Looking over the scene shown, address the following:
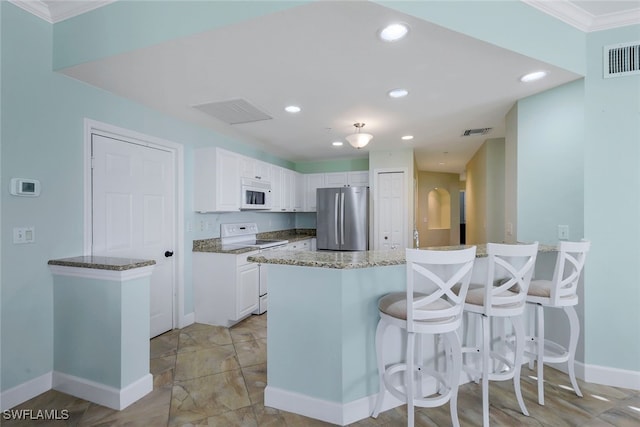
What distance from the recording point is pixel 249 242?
15.0 feet

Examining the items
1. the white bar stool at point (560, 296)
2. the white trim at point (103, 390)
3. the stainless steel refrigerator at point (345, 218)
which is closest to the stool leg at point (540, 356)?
the white bar stool at point (560, 296)

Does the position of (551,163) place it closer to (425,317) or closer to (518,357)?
(518,357)

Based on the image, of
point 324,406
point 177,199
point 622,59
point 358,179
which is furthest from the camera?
point 358,179

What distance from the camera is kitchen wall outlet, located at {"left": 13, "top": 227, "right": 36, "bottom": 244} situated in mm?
2061

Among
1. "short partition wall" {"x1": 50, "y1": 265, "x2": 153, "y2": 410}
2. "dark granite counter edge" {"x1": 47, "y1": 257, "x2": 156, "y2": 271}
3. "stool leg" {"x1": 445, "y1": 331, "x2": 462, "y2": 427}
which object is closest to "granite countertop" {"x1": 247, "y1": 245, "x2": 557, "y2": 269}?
"stool leg" {"x1": 445, "y1": 331, "x2": 462, "y2": 427}

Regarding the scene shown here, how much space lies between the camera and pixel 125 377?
80.7 inches

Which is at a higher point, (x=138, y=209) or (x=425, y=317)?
(x=138, y=209)

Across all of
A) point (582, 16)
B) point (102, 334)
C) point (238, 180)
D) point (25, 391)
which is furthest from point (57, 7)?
point (582, 16)

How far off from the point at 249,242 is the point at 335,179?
2.09m

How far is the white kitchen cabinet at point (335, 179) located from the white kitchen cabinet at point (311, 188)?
125mm

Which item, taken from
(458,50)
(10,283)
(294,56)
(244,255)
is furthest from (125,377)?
(458,50)

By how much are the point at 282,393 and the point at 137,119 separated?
9.33 ft

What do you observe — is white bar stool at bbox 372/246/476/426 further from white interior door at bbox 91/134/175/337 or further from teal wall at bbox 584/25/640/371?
white interior door at bbox 91/134/175/337

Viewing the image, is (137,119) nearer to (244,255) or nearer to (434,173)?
(244,255)
